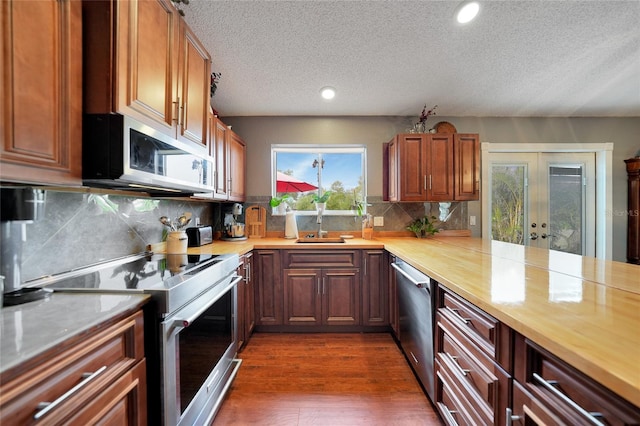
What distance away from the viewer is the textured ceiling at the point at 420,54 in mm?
1531

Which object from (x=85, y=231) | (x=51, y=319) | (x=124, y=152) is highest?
(x=124, y=152)

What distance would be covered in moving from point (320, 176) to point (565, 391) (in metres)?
2.77

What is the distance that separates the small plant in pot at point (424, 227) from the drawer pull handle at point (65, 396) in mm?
2758

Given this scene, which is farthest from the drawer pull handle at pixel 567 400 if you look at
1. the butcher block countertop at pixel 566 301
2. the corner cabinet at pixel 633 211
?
the corner cabinet at pixel 633 211

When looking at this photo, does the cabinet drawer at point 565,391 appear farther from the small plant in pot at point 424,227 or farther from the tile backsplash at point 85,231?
the small plant in pot at point 424,227

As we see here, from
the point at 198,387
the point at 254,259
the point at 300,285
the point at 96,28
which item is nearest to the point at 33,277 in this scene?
the point at 198,387

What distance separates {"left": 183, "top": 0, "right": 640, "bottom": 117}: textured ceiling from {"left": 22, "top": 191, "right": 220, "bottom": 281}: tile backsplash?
125cm

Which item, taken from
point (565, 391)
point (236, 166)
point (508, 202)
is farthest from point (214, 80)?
point (508, 202)

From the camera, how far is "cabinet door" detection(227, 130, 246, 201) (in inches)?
99.7

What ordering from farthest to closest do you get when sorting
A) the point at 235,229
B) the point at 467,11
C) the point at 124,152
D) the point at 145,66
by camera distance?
the point at 235,229
the point at 467,11
the point at 145,66
the point at 124,152

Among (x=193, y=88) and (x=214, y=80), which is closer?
(x=193, y=88)

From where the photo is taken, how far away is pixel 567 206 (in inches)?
121

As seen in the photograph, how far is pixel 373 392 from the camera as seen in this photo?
1.66 meters

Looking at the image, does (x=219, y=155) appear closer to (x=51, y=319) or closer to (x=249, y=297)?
(x=249, y=297)
